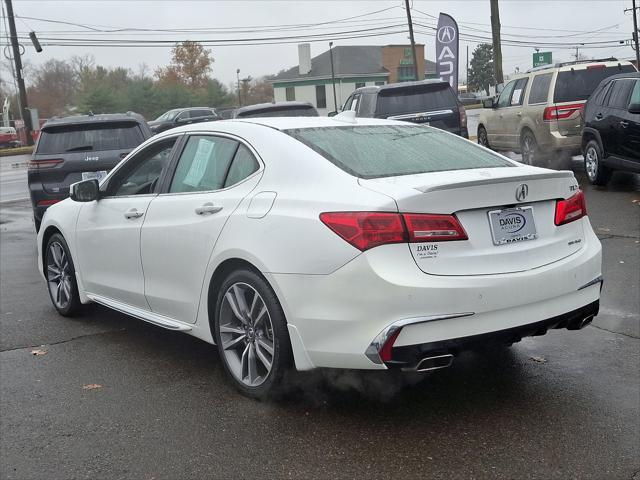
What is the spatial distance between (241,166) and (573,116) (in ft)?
35.5

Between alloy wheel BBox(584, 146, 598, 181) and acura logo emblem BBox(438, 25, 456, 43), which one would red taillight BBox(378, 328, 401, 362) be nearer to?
alloy wheel BBox(584, 146, 598, 181)

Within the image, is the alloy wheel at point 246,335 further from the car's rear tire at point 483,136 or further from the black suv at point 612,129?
the car's rear tire at point 483,136

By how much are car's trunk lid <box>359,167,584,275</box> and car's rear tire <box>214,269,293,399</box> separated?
0.84 metres

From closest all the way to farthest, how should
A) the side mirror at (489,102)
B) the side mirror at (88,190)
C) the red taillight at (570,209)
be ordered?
the red taillight at (570,209)
the side mirror at (88,190)
the side mirror at (489,102)

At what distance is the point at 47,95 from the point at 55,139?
91.8 meters

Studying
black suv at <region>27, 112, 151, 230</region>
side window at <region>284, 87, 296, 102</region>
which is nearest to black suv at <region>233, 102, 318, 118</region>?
black suv at <region>27, 112, 151, 230</region>

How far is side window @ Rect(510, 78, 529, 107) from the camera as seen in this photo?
50.5 feet

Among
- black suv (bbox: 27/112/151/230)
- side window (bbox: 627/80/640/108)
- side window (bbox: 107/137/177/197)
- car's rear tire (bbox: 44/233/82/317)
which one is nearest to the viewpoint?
side window (bbox: 107/137/177/197)

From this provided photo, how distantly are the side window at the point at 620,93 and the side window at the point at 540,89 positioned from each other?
242 centimetres

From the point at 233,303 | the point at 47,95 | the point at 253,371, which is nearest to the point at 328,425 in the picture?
the point at 253,371

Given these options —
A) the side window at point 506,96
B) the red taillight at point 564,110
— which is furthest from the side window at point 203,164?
the side window at point 506,96

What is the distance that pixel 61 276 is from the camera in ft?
21.7

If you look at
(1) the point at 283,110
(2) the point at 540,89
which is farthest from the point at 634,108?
(1) the point at 283,110

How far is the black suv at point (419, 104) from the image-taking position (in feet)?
45.6
